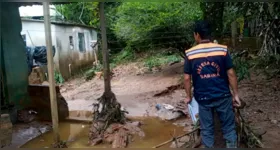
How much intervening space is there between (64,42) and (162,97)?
302 inches

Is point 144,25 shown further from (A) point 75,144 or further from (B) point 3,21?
(A) point 75,144

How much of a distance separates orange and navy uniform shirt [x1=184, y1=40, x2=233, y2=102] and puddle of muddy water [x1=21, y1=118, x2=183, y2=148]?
197 centimetres

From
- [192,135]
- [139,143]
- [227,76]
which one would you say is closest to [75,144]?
[139,143]

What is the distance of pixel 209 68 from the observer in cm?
323

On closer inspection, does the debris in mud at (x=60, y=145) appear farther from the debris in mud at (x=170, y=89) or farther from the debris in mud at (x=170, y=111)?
the debris in mud at (x=170, y=89)

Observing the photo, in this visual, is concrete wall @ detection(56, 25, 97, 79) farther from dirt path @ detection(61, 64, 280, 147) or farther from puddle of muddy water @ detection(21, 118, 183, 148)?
puddle of muddy water @ detection(21, 118, 183, 148)

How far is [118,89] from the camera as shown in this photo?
37.7 ft

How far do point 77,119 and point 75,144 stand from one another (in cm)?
183

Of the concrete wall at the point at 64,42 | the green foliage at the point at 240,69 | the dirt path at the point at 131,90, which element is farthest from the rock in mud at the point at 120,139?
the concrete wall at the point at 64,42

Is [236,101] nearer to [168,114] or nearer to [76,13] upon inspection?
[168,114]

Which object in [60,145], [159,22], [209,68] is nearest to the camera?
[209,68]

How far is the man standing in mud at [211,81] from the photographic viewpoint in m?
3.22

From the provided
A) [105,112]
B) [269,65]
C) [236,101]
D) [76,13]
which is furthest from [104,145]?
[76,13]

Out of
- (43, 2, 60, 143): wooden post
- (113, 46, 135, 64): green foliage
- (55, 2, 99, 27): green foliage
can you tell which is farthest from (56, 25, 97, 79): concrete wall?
(43, 2, 60, 143): wooden post
